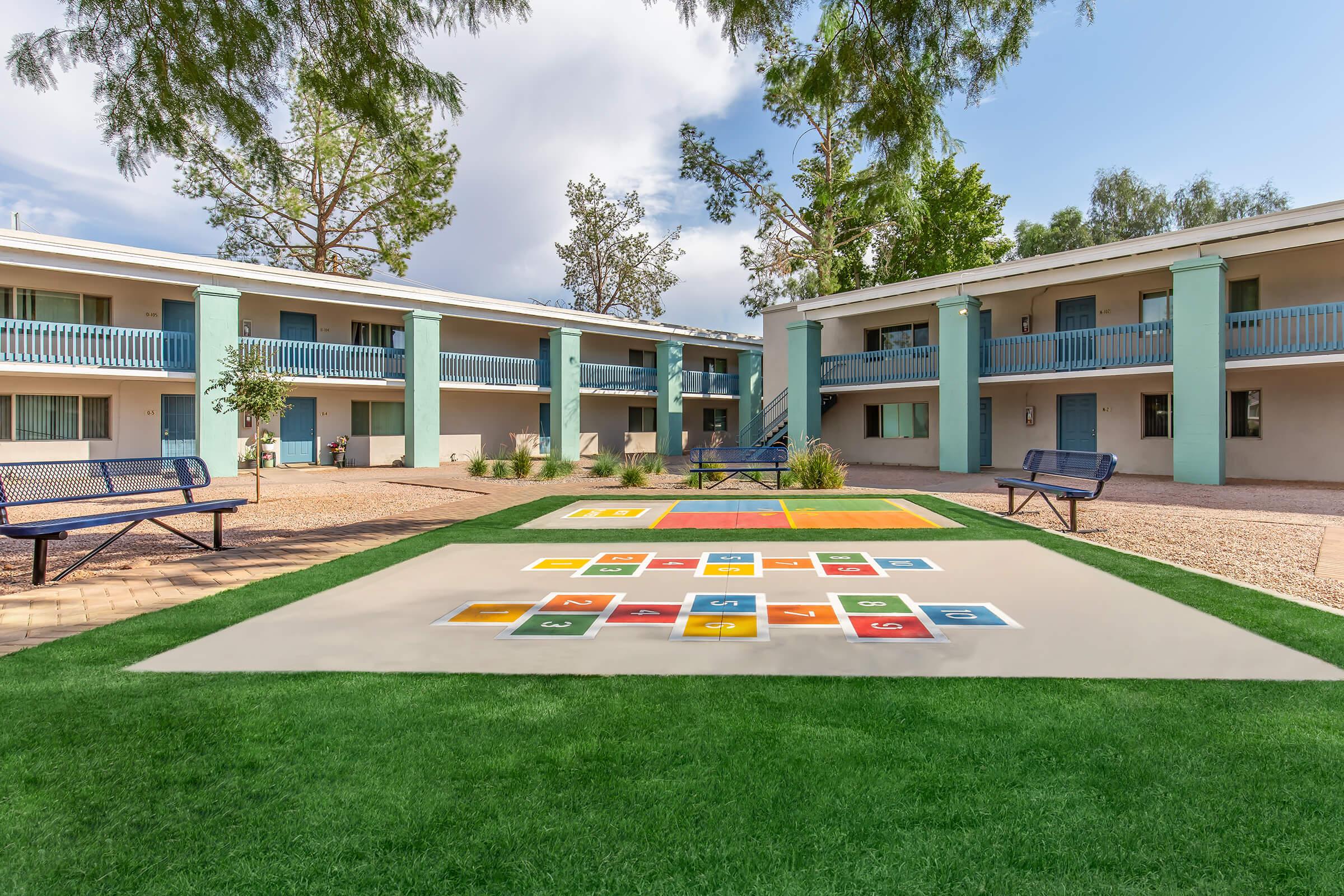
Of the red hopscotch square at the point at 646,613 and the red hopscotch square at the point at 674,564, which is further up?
the red hopscotch square at the point at 674,564

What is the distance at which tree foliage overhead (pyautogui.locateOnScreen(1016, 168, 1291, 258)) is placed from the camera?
40281 mm

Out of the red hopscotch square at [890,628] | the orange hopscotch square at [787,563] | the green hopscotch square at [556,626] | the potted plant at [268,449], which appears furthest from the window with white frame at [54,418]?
the red hopscotch square at [890,628]

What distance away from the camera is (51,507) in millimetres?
13211

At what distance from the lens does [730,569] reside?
681 centimetres

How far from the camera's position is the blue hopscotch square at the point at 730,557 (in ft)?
23.5

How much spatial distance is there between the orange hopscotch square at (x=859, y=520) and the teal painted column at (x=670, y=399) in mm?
18670

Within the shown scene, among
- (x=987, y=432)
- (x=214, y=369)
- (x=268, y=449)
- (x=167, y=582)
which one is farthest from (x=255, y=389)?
(x=987, y=432)

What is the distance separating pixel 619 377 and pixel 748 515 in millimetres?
19076

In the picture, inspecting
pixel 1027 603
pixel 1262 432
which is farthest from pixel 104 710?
pixel 1262 432

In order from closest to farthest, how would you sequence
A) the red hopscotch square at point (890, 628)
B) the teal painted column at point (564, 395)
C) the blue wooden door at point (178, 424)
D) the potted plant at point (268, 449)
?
1. the red hopscotch square at point (890, 628)
2. the blue wooden door at point (178, 424)
3. the potted plant at point (268, 449)
4. the teal painted column at point (564, 395)

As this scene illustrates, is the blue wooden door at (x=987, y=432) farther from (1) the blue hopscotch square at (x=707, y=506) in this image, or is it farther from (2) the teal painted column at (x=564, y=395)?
(2) the teal painted column at (x=564, y=395)

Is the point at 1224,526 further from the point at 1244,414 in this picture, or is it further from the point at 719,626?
the point at 1244,414

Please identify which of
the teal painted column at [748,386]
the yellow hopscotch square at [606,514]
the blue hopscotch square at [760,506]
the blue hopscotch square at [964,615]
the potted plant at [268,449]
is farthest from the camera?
the teal painted column at [748,386]

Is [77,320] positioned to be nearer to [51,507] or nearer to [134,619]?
[51,507]
